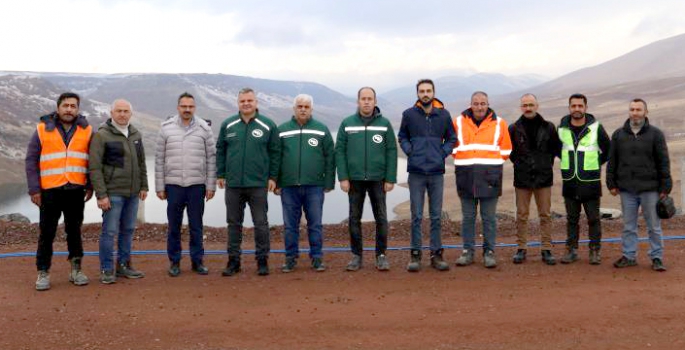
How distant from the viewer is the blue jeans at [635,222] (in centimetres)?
705

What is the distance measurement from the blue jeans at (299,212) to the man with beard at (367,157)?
0.38 m

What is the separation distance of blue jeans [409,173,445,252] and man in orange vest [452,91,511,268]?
331mm

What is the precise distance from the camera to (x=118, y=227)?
682cm

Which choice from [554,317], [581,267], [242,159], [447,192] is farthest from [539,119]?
[447,192]

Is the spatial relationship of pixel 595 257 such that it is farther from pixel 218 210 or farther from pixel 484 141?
pixel 218 210

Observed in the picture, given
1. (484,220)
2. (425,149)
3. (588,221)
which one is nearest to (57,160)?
(425,149)

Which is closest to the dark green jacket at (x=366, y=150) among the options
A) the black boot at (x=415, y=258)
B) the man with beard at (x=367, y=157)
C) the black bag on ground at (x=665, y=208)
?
the man with beard at (x=367, y=157)

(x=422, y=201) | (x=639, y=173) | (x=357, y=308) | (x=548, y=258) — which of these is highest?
(x=639, y=173)

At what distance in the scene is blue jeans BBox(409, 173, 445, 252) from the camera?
716 centimetres

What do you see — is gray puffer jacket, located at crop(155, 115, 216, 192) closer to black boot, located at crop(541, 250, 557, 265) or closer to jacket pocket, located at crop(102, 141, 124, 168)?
jacket pocket, located at crop(102, 141, 124, 168)

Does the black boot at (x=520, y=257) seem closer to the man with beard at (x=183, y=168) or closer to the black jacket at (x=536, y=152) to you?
the black jacket at (x=536, y=152)

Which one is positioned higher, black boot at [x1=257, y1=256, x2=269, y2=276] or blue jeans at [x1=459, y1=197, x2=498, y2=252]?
blue jeans at [x1=459, y1=197, x2=498, y2=252]

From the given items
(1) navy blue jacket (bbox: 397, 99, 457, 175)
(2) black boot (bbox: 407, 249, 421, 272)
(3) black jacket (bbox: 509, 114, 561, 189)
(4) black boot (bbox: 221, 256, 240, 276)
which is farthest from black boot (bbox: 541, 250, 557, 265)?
(4) black boot (bbox: 221, 256, 240, 276)

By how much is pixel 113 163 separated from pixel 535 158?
4875mm
